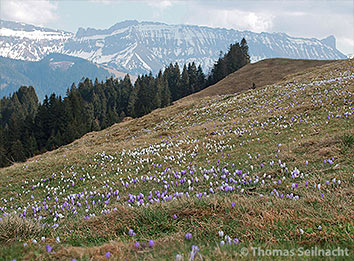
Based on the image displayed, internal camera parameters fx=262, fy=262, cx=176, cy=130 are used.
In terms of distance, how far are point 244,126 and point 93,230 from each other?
11092mm

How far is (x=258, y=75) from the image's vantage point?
6719 centimetres

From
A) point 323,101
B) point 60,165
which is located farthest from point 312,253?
point 323,101

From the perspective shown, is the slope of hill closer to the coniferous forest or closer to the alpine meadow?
the coniferous forest

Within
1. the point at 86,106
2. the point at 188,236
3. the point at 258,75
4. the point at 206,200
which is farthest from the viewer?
the point at 86,106

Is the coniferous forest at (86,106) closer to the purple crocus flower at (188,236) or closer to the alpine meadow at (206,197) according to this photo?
the alpine meadow at (206,197)

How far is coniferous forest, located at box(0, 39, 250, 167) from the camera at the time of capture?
74.2m

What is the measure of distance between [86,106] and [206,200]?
118 metres

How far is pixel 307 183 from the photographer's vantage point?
5.56 meters

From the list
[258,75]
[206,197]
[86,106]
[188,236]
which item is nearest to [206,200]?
[206,197]

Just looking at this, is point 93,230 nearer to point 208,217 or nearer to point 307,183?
point 208,217

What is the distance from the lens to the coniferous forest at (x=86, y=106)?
74.2 m

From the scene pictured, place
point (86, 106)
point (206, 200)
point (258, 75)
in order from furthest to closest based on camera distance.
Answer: point (86, 106), point (258, 75), point (206, 200)

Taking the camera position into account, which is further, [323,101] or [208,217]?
[323,101]

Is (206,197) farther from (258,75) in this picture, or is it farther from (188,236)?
(258,75)
